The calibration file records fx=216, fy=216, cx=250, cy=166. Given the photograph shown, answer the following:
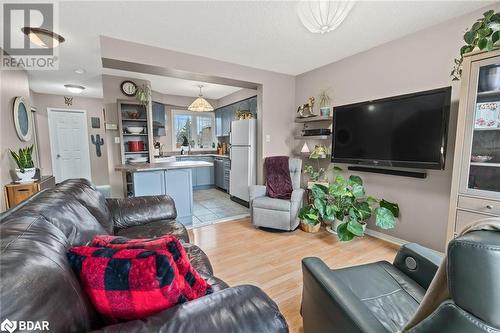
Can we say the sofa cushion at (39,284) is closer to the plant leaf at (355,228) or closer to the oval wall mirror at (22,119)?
the plant leaf at (355,228)

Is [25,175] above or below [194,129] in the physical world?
below

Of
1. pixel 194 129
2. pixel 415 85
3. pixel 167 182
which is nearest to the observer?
pixel 415 85

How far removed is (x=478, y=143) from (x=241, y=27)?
239 cm

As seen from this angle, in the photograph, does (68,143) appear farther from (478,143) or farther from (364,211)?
(478,143)

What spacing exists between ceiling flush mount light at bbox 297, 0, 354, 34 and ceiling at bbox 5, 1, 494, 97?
0.71ft

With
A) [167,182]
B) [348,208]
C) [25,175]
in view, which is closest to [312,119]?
[348,208]

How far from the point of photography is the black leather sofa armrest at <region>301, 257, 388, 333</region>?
0.77m

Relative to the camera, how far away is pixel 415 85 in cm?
237

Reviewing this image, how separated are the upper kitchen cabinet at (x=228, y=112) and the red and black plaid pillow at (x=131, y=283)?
157 inches

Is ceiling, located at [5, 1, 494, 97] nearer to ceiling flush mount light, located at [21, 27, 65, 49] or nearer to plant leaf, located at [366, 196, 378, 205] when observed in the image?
ceiling flush mount light, located at [21, 27, 65, 49]

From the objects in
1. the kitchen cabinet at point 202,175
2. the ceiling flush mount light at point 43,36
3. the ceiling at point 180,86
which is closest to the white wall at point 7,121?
the ceiling flush mount light at point 43,36

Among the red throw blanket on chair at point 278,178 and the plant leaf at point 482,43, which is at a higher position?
the plant leaf at point 482,43

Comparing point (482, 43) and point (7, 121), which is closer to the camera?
point (482, 43)

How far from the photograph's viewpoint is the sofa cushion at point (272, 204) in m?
2.92
